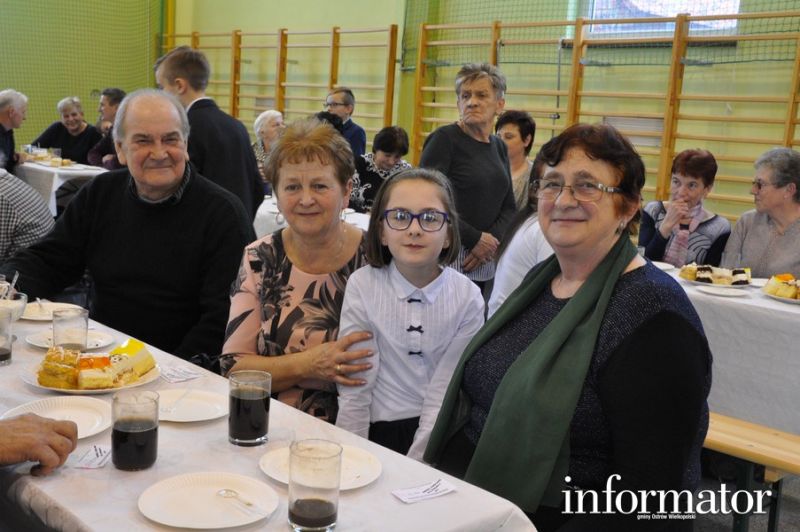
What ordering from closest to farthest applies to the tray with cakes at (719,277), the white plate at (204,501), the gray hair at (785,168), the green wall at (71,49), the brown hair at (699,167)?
the white plate at (204,501) < the tray with cakes at (719,277) < the gray hair at (785,168) < the brown hair at (699,167) < the green wall at (71,49)

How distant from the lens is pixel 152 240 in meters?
2.41

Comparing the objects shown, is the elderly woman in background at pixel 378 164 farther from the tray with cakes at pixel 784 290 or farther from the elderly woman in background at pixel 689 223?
the tray with cakes at pixel 784 290

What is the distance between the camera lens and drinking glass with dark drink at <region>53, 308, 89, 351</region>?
5.80 ft

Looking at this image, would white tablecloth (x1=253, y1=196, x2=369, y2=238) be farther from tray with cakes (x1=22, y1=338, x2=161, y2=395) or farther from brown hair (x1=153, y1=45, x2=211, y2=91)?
tray with cakes (x1=22, y1=338, x2=161, y2=395)

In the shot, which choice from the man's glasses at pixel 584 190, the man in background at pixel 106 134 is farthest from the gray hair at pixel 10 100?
the man's glasses at pixel 584 190

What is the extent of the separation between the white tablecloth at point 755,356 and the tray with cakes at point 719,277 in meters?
0.08

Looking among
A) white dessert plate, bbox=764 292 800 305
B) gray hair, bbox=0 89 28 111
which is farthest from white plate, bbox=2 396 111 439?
gray hair, bbox=0 89 28 111

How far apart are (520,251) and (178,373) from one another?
4.34 ft

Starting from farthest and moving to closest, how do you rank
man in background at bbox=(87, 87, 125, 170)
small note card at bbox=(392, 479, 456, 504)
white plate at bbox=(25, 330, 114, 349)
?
1. man in background at bbox=(87, 87, 125, 170)
2. white plate at bbox=(25, 330, 114, 349)
3. small note card at bbox=(392, 479, 456, 504)

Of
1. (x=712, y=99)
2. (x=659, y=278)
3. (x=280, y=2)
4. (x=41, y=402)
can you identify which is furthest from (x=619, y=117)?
(x=41, y=402)

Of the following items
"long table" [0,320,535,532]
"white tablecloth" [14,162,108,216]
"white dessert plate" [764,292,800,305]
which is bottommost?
"long table" [0,320,535,532]

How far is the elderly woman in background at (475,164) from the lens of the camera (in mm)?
3936

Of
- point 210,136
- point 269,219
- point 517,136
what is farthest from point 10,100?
point 517,136

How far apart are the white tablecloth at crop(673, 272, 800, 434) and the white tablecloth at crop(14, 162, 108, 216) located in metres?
4.95
